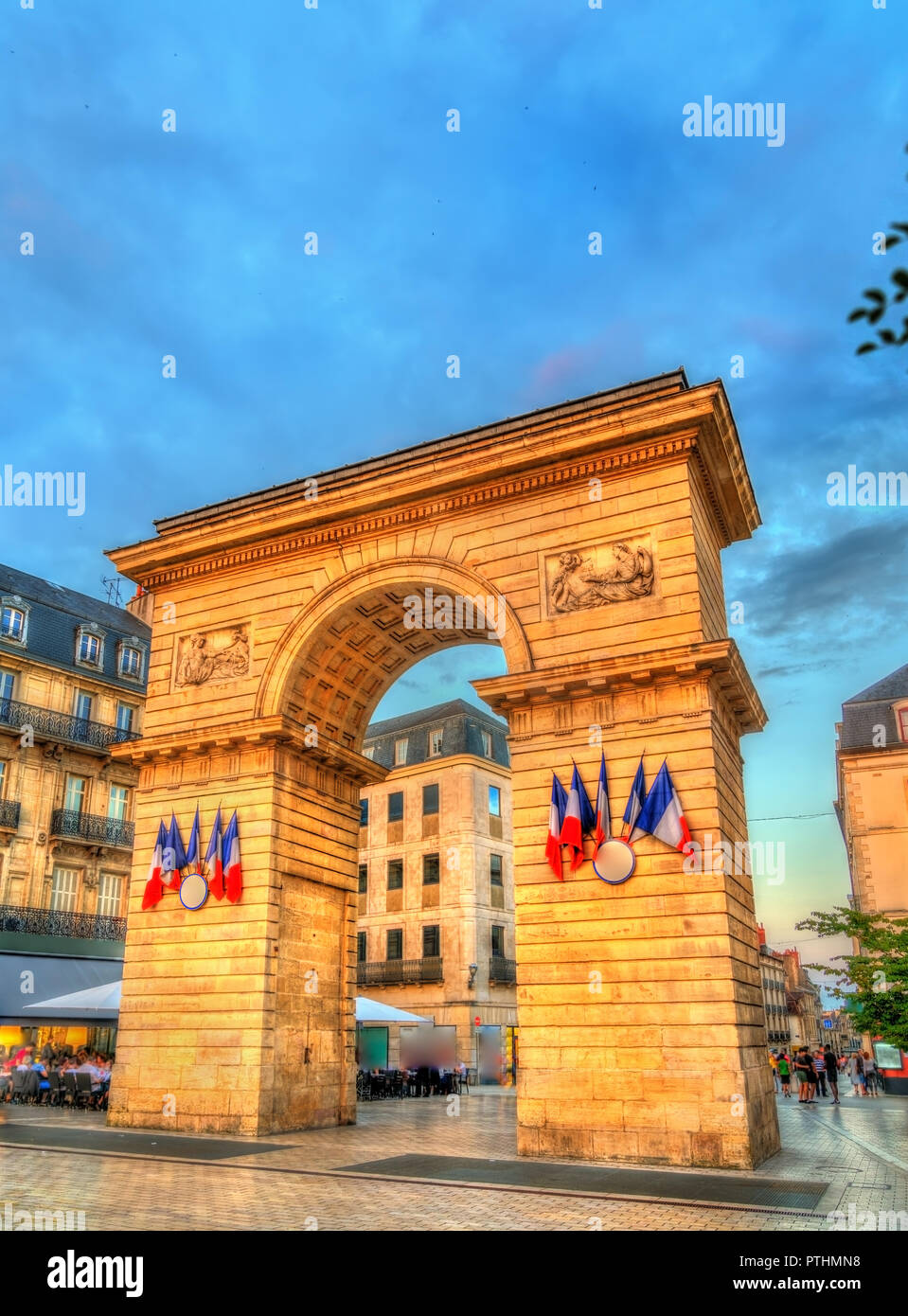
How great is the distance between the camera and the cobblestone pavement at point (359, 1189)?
32.2ft

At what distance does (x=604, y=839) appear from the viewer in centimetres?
1562

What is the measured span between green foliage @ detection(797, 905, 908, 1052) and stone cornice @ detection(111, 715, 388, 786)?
47.6 ft

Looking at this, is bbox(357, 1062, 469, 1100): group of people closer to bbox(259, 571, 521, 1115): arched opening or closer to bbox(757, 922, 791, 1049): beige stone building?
bbox(259, 571, 521, 1115): arched opening

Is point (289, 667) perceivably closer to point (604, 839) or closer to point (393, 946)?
point (604, 839)

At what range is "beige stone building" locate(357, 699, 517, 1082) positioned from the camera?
40.5 m

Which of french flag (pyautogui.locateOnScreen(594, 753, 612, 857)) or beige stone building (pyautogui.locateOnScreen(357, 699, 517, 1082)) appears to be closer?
french flag (pyautogui.locateOnScreen(594, 753, 612, 857))

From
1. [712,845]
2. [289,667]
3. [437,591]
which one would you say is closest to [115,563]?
[289,667]

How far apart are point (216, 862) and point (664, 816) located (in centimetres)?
878

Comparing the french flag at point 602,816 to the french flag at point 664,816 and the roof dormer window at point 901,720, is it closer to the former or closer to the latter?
the french flag at point 664,816

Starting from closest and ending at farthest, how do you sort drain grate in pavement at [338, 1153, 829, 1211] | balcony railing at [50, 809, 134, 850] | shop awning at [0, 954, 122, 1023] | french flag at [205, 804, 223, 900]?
drain grate in pavement at [338, 1153, 829, 1211] → french flag at [205, 804, 223, 900] → shop awning at [0, 954, 122, 1023] → balcony railing at [50, 809, 134, 850]

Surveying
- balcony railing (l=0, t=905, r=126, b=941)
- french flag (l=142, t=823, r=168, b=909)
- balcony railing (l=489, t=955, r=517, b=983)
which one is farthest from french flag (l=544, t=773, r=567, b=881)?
balcony railing (l=489, t=955, r=517, b=983)

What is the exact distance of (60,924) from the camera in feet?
101

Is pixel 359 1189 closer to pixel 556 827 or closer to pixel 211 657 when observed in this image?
pixel 556 827
